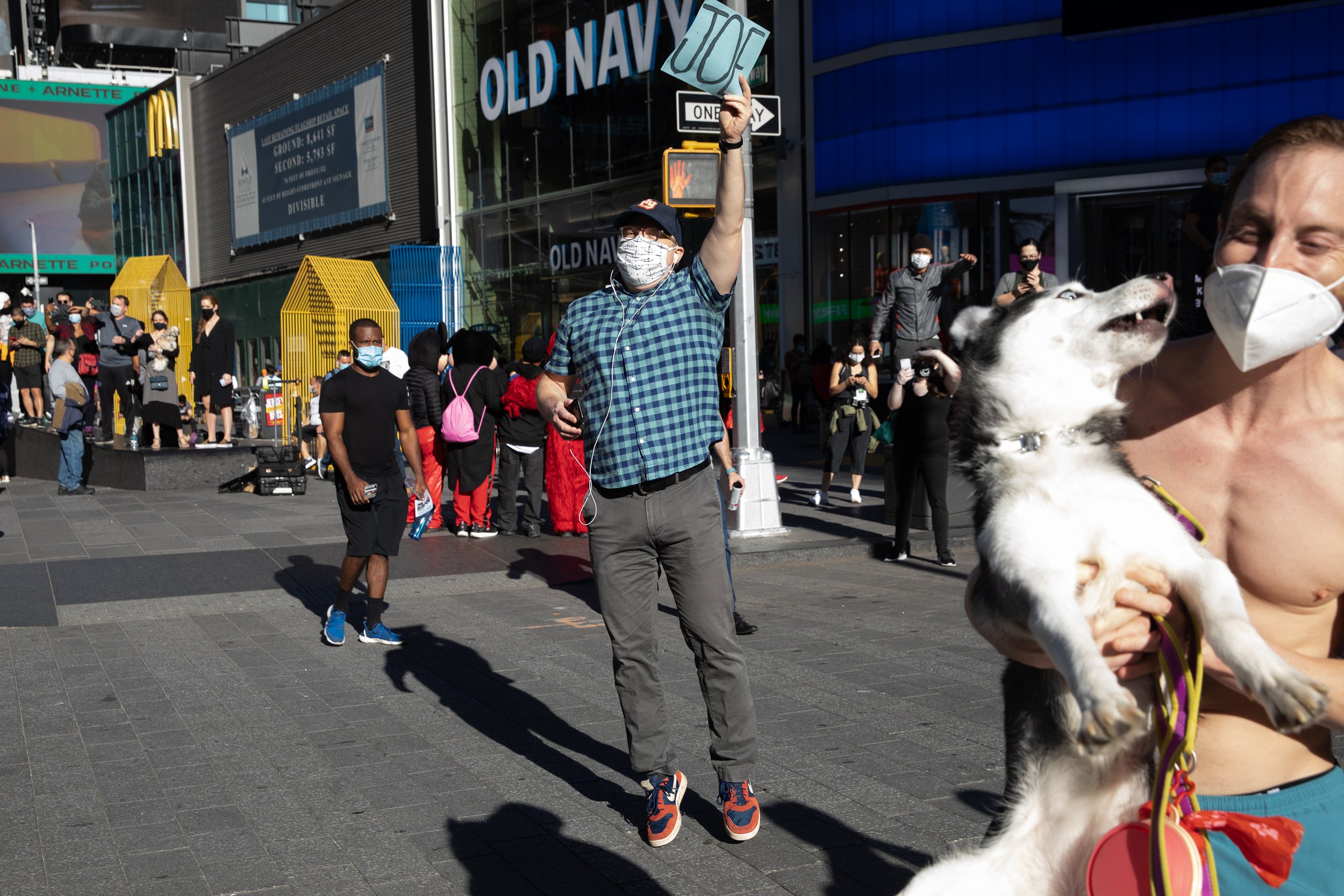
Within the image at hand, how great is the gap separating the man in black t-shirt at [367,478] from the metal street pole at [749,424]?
13.6 ft

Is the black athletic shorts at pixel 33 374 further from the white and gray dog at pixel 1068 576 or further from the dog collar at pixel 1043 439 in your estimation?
the dog collar at pixel 1043 439

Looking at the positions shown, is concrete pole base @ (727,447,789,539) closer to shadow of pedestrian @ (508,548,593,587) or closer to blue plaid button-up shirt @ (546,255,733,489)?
shadow of pedestrian @ (508,548,593,587)

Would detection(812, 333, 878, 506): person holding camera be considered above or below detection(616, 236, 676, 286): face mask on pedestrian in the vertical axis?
below

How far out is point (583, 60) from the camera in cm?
2803

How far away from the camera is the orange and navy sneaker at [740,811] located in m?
4.33

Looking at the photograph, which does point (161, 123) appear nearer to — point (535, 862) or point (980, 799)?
point (535, 862)

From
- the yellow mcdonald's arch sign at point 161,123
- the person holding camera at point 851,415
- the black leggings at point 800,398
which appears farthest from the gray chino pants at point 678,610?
the yellow mcdonald's arch sign at point 161,123

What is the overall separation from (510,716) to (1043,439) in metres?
4.50

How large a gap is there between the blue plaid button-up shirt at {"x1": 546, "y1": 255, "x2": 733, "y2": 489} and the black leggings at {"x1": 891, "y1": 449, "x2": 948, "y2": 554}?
586 cm

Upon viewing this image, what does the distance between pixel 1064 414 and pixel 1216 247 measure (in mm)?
366

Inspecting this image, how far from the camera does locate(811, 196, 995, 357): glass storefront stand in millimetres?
24391

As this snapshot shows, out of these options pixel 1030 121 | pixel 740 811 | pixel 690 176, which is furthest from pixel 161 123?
pixel 740 811

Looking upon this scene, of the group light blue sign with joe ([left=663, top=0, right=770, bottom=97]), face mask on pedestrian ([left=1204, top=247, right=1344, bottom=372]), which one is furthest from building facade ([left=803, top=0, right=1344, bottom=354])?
face mask on pedestrian ([left=1204, top=247, right=1344, bottom=372])

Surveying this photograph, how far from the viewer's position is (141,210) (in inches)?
→ 2109
